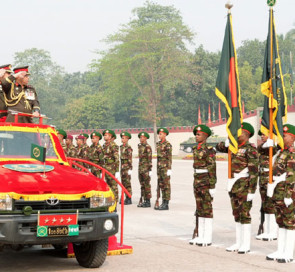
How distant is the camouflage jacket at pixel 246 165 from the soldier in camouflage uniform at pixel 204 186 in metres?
0.48

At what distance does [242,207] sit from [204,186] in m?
0.83

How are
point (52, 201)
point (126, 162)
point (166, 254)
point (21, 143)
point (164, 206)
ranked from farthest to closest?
point (126, 162), point (164, 206), point (166, 254), point (21, 143), point (52, 201)

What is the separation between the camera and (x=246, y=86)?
74.9 meters

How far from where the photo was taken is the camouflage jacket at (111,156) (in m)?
14.8

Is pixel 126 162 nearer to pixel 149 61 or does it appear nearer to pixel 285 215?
pixel 285 215

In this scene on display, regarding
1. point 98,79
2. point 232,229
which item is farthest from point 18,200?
point 98,79

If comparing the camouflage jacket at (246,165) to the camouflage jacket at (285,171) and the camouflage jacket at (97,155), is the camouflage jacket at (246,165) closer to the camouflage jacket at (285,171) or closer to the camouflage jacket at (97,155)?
the camouflage jacket at (285,171)

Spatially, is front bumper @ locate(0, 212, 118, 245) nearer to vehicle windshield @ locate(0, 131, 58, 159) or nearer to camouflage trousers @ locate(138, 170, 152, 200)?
vehicle windshield @ locate(0, 131, 58, 159)

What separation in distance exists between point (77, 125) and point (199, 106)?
18.0 metres

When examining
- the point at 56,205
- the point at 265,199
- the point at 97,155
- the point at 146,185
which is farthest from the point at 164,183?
the point at 56,205

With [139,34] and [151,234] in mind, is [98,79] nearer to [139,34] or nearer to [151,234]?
[139,34]

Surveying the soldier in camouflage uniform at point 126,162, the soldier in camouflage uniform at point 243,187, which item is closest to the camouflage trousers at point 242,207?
the soldier in camouflage uniform at point 243,187

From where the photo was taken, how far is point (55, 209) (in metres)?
6.86

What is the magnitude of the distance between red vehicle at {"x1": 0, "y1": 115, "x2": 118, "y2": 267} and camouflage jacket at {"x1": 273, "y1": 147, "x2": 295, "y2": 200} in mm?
2328
